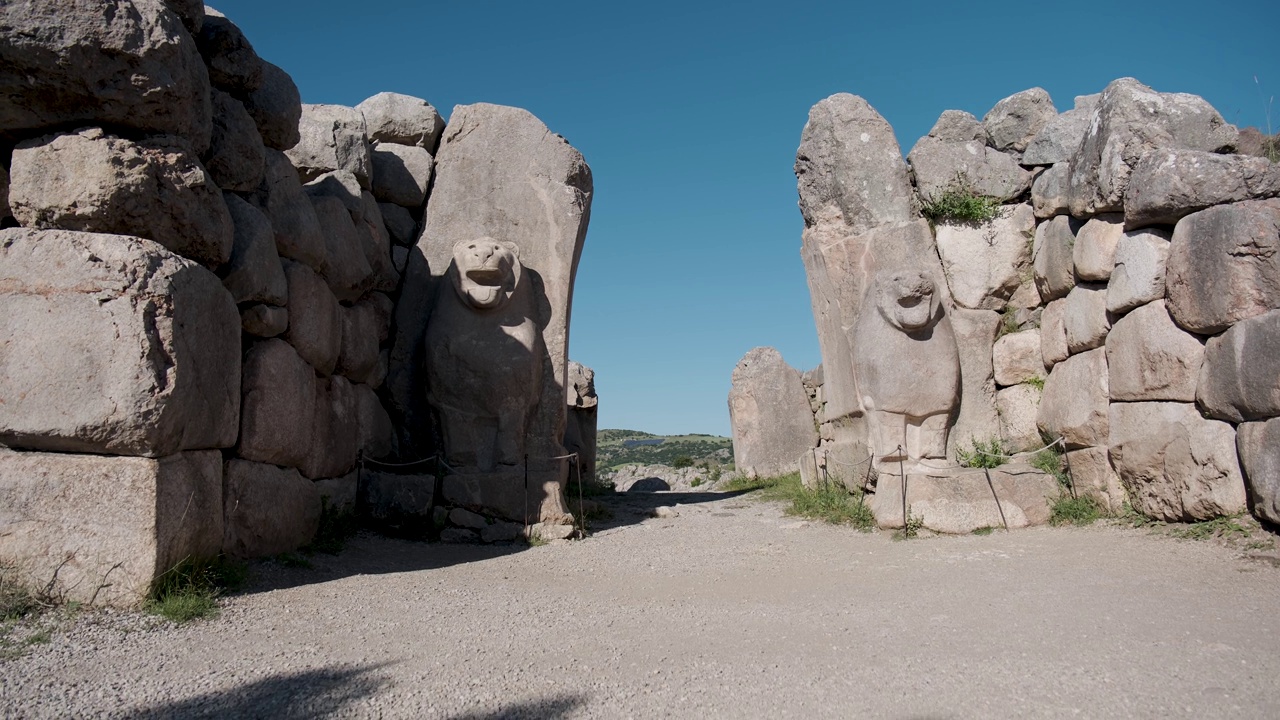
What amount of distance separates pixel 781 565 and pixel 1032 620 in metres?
1.83

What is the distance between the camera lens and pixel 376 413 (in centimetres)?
660

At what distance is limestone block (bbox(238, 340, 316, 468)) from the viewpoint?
15.2 feet

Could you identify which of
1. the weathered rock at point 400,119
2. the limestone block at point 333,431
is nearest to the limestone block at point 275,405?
the limestone block at point 333,431

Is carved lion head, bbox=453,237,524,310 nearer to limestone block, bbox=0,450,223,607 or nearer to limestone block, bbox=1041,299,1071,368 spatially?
limestone block, bbox=0,450,223,607

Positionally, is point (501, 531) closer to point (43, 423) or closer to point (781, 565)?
point (781, 565)

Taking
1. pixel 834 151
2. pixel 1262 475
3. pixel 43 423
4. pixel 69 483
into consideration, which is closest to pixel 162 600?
pixel 69 483

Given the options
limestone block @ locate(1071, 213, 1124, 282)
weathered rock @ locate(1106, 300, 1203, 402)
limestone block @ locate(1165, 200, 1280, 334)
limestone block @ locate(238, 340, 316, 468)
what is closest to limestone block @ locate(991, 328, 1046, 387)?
limestone block @ locate(1071, 213, 1124, 282)

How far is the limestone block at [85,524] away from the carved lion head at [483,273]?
3110mm

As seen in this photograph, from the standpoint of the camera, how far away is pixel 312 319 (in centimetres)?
539

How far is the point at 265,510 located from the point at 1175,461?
5.16 metres

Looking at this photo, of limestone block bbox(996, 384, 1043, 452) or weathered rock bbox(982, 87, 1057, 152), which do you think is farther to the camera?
weathered rock bbox(982, 87, 1057, 152)

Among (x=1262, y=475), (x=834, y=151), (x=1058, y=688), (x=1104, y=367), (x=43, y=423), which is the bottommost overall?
(x=1058, y=688)

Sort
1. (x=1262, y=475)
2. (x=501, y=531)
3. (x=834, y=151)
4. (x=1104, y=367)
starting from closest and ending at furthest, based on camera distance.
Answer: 1. (x=1262, y=475)
2. (x=1104, y=367)
3. (x=501, y=531)
4. (x=834, y=151)

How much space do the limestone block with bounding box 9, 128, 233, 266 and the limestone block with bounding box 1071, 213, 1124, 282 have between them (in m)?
5.47
